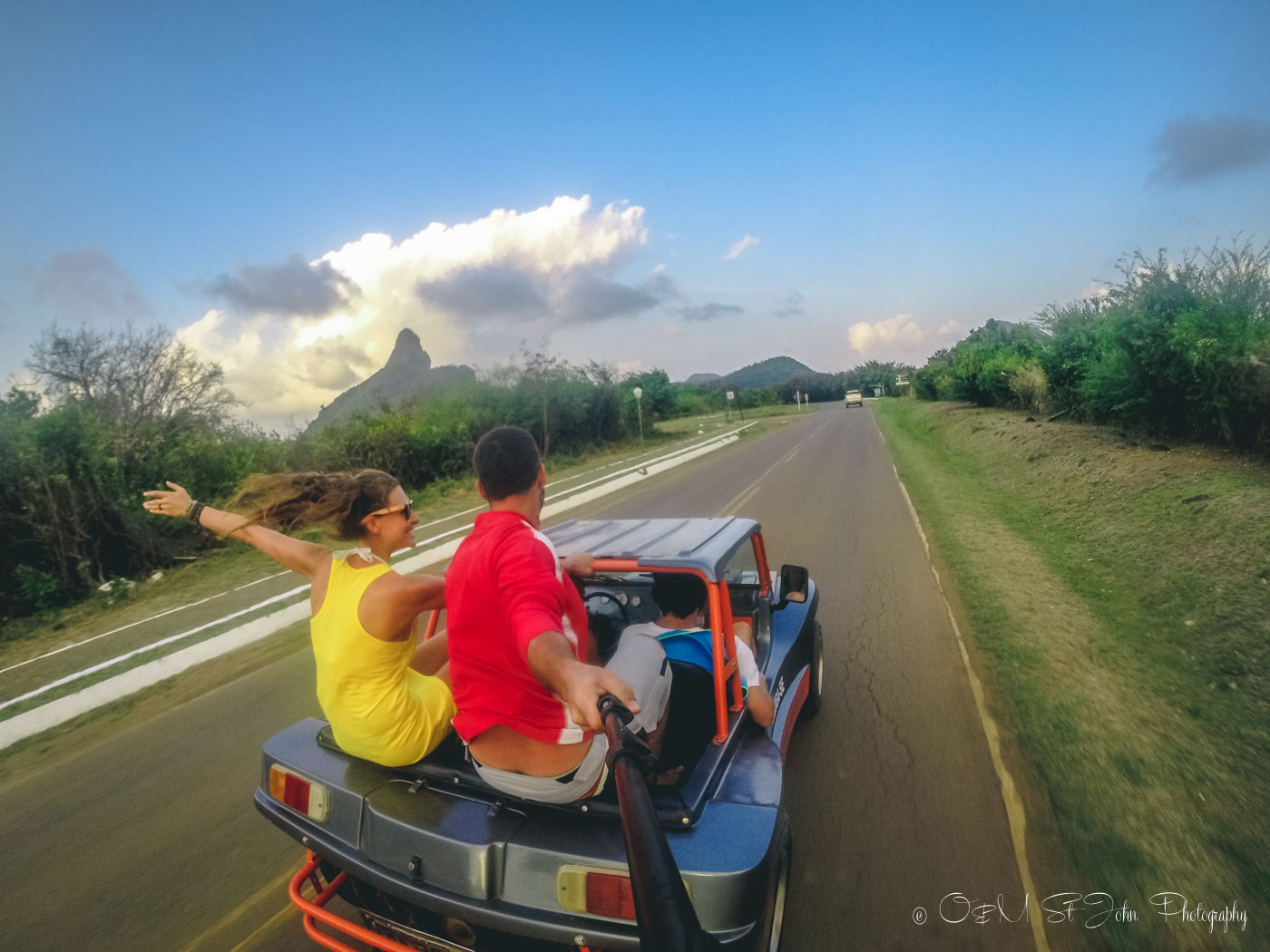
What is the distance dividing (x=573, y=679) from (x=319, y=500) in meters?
1.45

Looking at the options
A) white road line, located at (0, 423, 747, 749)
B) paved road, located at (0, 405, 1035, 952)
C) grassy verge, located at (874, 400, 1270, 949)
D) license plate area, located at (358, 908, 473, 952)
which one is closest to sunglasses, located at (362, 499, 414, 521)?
license plate area, located at (358, 908, 473, 952)

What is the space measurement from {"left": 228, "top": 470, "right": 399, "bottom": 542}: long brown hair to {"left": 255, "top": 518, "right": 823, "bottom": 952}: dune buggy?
0.94 metres

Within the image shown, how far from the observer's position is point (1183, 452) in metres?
12.4

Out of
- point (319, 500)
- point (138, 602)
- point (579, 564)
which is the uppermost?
point (319, 500)

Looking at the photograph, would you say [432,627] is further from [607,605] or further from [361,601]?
[361,601]

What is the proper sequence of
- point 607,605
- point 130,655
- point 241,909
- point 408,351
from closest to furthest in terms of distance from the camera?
point 241,909
point 607,605
point 130,655
point 408,351

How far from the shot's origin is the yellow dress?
7.61ft

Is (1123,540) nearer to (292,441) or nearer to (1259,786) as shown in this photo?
(1259,786)

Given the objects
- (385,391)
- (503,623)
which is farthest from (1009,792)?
(385,391)

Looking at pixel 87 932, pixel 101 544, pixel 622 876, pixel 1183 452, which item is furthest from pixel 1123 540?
pixel 101 544

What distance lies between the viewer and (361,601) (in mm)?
2285

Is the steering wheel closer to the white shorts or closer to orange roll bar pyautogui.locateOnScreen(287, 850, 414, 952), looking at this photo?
the white shorts

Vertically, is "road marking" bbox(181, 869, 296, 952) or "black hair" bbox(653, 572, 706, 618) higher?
"black hair" bbox(653, 572, 706, 618)

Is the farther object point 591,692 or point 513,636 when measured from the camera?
point 513,636
